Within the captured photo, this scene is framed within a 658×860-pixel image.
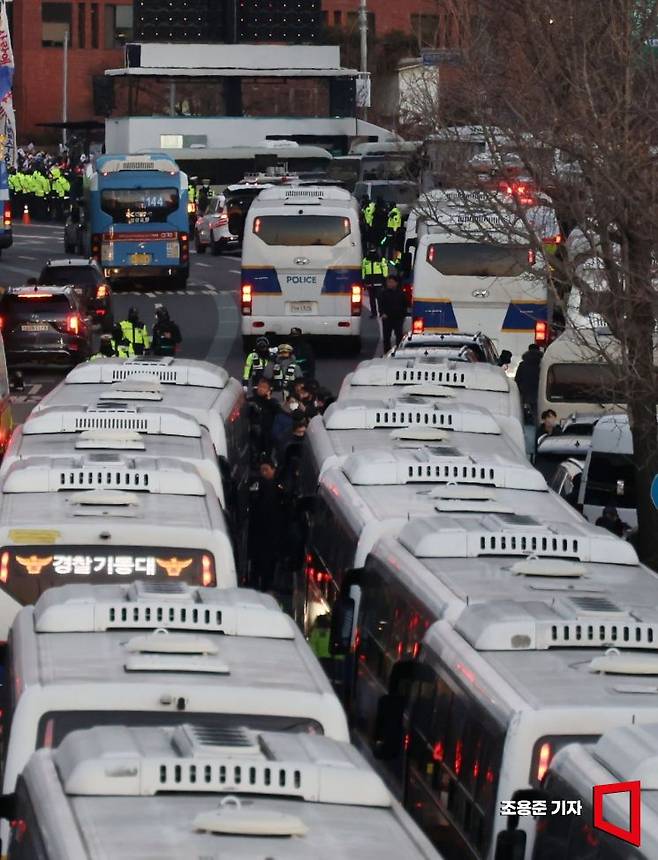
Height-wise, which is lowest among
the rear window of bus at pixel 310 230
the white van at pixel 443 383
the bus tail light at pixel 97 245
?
the bus tail light at pixel 97 245

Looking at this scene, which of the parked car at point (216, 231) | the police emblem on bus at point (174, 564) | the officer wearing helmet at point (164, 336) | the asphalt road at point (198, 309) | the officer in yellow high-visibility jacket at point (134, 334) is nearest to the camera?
the police emblem on bus at point (174, 564)

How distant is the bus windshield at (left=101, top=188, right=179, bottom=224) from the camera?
5184cm

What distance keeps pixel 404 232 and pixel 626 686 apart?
39655 mm

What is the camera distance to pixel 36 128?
119 metres

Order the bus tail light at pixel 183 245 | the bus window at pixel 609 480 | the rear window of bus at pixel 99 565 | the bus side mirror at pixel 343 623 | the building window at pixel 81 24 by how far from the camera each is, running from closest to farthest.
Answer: the rear window of bus at pixel 99 565
the bus side mirror at pixel 343 623
the bus window at pixel 609 480
the bus tail light at pixel 183 245
the building window at pixel 81 24

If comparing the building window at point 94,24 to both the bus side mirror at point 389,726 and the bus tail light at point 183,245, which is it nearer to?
the bus tail light at point 183,245

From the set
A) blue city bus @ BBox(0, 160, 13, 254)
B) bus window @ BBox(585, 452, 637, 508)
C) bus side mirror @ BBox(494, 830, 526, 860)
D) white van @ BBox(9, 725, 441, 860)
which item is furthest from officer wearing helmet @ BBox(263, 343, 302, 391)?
blue city bus @ BBox(0, 160, 13, 254)

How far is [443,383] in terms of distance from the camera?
2320 centimetres

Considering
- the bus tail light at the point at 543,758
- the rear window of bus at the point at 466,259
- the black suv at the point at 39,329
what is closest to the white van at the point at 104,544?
the bus tail light at the point at 543,758

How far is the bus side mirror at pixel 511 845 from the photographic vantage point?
8375mm

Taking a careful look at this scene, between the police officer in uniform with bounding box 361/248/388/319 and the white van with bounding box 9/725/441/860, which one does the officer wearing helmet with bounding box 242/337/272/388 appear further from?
the white van with bounding box 9/725/441/860

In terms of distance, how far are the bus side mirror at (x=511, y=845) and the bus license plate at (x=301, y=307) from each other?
30.4 metres

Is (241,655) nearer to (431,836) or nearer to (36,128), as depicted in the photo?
(431,836)

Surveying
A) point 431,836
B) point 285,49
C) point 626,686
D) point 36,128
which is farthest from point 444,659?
point 36,128
